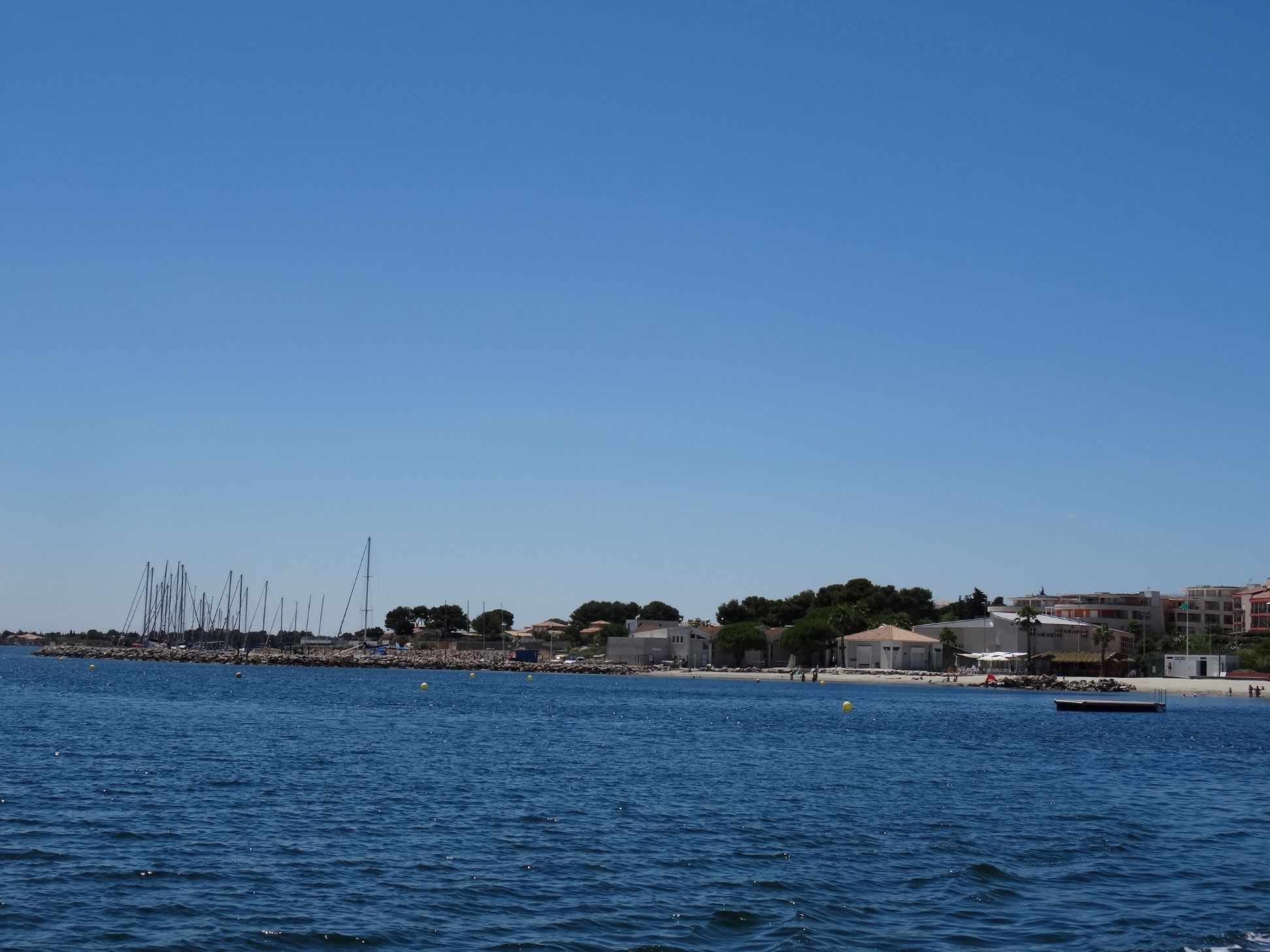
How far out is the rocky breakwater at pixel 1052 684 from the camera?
399 ft

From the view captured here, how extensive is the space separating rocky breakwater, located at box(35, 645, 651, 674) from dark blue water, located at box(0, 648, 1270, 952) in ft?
386

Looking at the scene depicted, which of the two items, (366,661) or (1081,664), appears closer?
(1081,664)

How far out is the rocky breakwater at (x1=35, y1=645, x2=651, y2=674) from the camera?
176375 mm

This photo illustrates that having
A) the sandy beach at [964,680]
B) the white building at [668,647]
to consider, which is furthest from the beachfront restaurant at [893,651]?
the white building at [668,647]

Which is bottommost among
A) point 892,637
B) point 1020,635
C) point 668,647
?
point 668,647

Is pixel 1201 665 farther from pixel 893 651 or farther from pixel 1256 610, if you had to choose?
pixel 1256 610

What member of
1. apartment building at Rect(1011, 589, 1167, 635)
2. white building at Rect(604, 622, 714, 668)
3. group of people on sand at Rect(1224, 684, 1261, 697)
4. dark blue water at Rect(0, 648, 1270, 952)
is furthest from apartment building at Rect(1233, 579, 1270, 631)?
dark blue water at Rect(0, 648, 1270, 952)

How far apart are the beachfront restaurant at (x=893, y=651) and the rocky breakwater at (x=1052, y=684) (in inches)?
776

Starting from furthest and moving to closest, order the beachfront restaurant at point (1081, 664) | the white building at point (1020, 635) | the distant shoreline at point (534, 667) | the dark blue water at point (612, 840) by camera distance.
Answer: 1. the white building at point (1020, 635)
2. the beachfront restaurant at point (1081, 664)
3. the distant shoreline at point (534, 667)
4. the dark blue water at point (612, 840)

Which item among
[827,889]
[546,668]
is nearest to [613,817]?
[827,889]

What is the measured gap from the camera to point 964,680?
459 ft

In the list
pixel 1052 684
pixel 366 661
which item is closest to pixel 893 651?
pixel 1052 684

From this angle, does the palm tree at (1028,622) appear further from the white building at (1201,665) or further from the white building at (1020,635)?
the white building at (1201,665)

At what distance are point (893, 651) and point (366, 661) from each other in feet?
251
